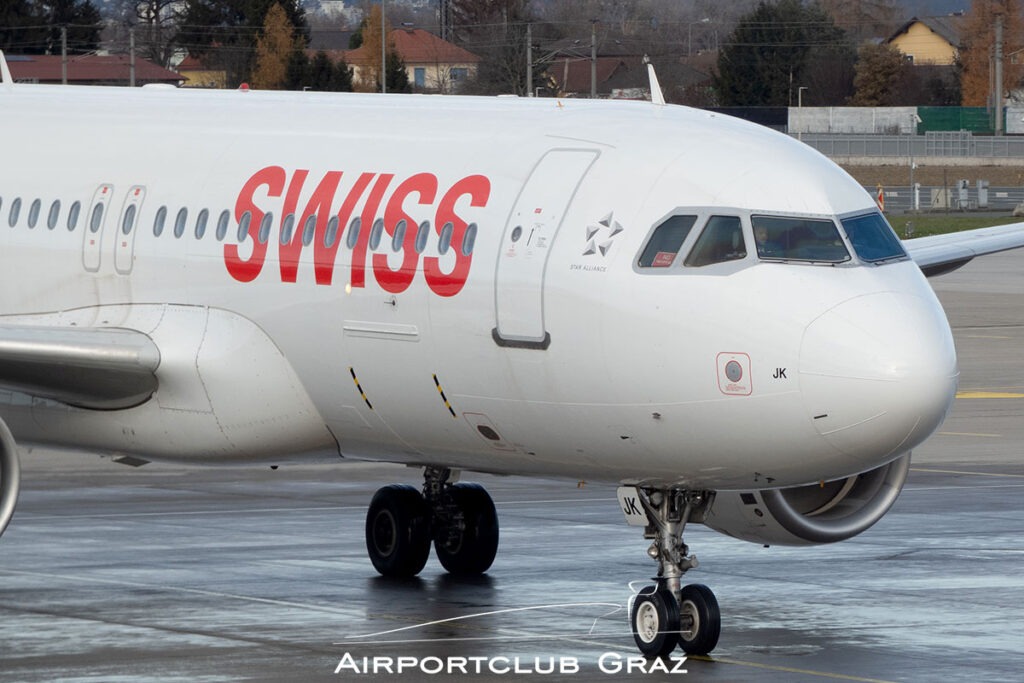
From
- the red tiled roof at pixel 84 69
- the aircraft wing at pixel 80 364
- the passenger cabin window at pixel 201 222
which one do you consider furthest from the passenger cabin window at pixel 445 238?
the red tiled roof at pixel 84 69

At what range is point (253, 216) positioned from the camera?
17.6 m

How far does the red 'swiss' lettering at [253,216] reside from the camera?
17.4m

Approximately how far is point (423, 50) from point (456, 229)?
159 meters

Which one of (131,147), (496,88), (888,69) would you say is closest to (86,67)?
(496,88)

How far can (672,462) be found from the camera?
14711mm

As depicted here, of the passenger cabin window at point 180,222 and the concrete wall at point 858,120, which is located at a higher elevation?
the passenger cabin window at point 180,222

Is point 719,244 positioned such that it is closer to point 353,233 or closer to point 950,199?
point 353,233

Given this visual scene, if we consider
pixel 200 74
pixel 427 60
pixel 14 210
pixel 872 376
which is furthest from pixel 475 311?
pixel 427 60

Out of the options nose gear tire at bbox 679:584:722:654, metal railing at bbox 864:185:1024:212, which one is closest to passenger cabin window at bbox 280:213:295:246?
nose gear tire at bbox 679:584:722:654

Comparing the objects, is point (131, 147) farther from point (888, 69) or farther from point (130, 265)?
point (888, 69)

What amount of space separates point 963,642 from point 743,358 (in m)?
3.60

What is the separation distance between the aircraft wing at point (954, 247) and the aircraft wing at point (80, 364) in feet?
27.4

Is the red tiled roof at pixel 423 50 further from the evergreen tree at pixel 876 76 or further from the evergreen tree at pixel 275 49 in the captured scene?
the evergreen tree at pixel 876 76

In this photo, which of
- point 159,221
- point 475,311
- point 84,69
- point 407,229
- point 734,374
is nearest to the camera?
point 734,374
